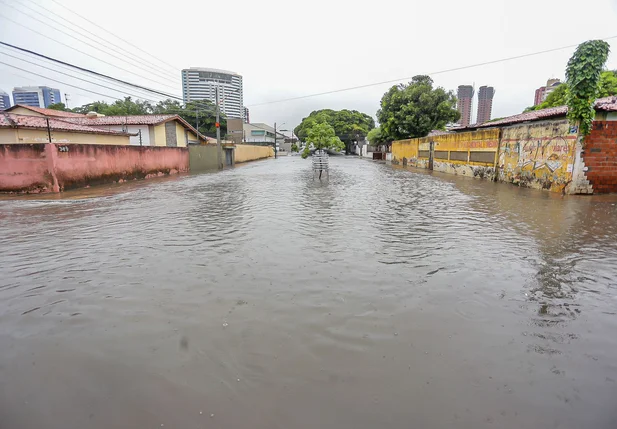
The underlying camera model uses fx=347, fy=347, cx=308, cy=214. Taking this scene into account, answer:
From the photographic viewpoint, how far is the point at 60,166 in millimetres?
14039

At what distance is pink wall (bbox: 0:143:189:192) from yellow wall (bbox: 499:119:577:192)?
19.2 metres

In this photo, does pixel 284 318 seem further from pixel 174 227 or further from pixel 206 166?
pixel 206 166

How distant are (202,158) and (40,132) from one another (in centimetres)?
1237

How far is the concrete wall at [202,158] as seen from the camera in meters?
28.7

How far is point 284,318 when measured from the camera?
11.5 feet

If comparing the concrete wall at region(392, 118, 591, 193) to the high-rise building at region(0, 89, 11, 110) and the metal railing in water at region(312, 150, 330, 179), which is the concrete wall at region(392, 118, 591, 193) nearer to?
the metal railing in water at region(312, 150, 330, 179)

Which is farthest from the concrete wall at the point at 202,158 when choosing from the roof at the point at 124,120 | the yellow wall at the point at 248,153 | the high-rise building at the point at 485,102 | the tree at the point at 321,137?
the high-rise building at the point at 485,102

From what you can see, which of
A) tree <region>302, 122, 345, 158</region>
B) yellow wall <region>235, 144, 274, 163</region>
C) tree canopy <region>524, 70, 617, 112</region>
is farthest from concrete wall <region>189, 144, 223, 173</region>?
tree canopy <region>524, 70, 617, 112</region>

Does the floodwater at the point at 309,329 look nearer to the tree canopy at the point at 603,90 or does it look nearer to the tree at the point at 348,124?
the tree canopy at the point at 603,90

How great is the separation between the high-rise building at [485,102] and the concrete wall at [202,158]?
2822 inches

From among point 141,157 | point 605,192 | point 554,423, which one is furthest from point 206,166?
point 554,423

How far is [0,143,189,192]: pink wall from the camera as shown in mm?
13312

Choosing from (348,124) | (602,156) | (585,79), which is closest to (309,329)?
(585,79)

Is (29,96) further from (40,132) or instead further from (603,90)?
(603,90)
